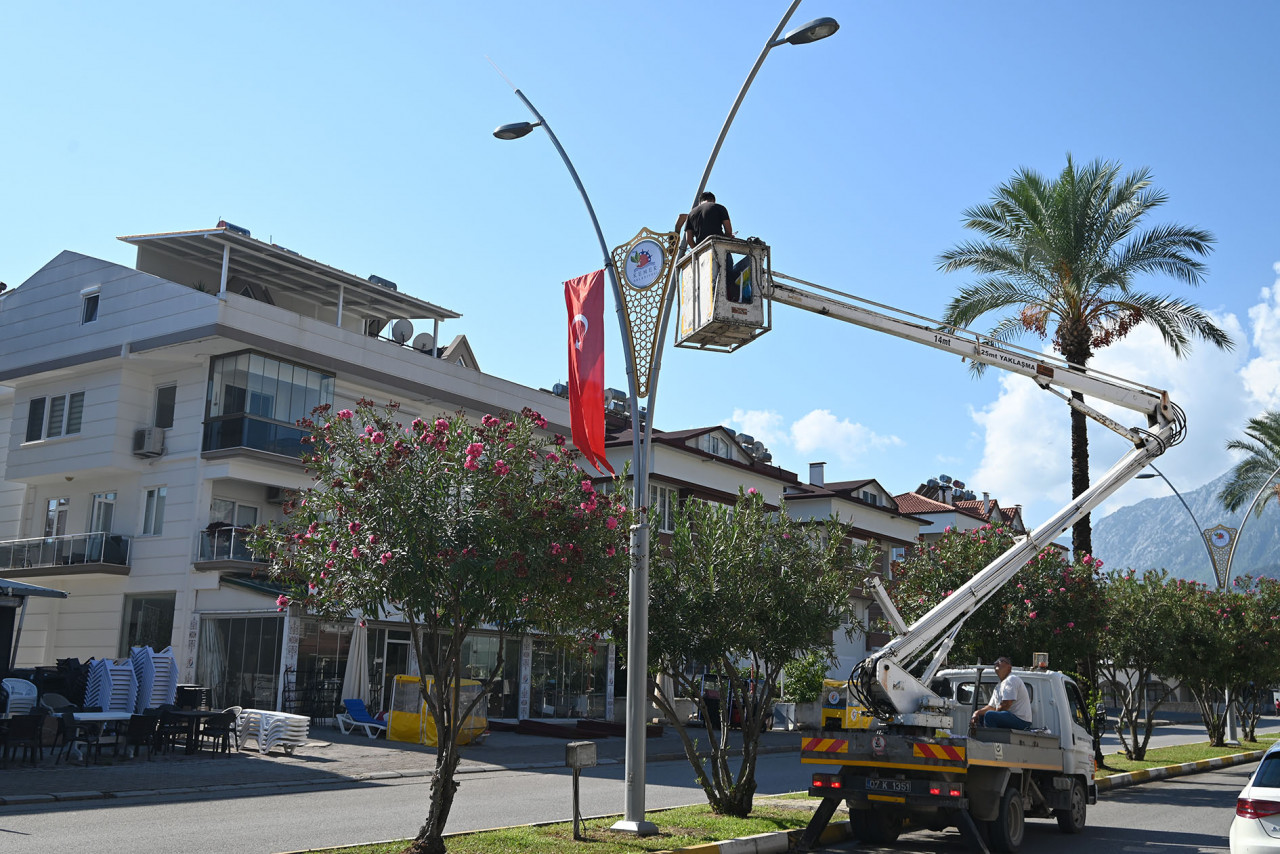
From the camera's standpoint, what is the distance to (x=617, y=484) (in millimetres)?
12047

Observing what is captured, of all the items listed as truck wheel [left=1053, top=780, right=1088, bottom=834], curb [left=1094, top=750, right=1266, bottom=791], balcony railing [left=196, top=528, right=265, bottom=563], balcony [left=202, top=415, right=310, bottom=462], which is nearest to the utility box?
truck wheel [left=1053, top=780, right=1088, bottom=834]

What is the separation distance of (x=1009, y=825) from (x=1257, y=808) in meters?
4.52

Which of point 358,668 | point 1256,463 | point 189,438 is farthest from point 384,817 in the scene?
point 1256,463

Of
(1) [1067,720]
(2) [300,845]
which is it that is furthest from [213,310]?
(1) [1067,720]

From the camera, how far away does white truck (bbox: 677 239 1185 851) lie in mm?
12359

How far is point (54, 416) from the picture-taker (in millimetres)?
33906

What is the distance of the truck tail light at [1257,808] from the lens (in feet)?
28.4

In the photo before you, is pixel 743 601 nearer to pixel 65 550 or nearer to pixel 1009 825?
pixel 1009 825

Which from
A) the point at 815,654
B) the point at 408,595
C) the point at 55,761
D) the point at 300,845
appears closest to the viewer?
the point at 408,595

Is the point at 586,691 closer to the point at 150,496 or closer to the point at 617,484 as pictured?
the point at 150,496

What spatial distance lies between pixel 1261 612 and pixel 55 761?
107ft

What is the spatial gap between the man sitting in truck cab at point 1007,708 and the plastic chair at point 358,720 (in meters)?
16.4

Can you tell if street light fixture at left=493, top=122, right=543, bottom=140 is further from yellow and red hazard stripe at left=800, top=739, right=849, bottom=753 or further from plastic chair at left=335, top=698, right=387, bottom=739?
plastic chair at left=335, top=698, right=387, bottom=739

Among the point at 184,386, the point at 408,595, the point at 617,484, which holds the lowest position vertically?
the point at 408,595
